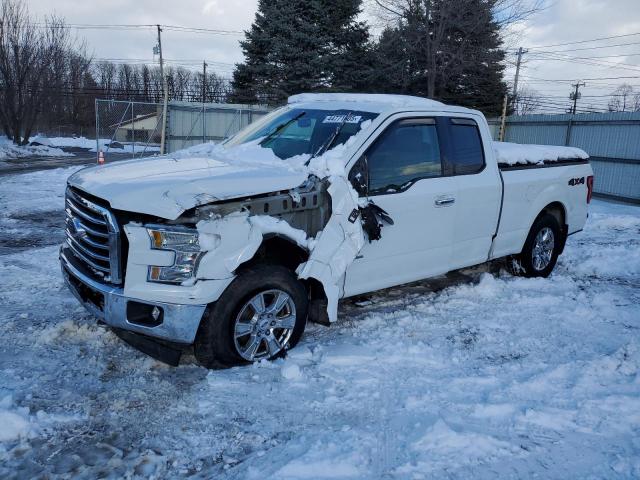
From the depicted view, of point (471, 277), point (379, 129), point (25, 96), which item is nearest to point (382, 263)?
point (379, 129)

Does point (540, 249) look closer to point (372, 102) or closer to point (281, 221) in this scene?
point (372, 102)

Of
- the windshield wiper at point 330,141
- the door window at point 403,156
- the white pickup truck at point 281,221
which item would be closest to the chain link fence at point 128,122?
A: the white pickup truck at point 281,221

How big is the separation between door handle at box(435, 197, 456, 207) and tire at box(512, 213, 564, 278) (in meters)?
1.79

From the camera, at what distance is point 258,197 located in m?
3.60

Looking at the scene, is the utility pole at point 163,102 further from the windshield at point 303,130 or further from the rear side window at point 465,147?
the rear side window at point 465,147

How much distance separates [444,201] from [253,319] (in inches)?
82.0

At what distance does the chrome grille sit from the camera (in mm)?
3375

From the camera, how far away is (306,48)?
2581 centimetres

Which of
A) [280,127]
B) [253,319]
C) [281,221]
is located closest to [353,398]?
[253,319]

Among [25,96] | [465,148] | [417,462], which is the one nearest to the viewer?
[417,462]

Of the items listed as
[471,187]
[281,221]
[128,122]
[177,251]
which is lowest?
[177,251]

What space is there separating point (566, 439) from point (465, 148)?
9.63ft

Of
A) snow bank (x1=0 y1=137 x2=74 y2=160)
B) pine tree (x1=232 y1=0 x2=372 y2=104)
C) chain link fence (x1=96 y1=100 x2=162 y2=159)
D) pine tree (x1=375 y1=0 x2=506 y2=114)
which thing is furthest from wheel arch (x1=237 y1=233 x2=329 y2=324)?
snow bank (x1=0 y1=137 x2=74 y2=160)

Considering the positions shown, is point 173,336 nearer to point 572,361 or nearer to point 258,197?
point 258,197
